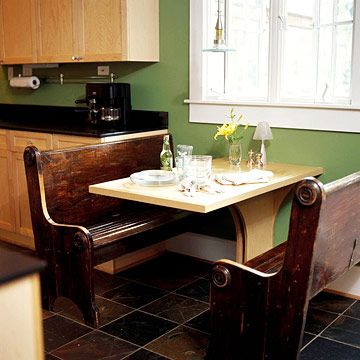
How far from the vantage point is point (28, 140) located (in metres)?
3.91

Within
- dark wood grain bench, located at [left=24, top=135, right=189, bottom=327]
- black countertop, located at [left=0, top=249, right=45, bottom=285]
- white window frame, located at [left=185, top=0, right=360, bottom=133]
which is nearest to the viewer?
black countertop, located at [left=0, top=249, right=45, bottom=285]

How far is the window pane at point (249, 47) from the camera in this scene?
349 cm

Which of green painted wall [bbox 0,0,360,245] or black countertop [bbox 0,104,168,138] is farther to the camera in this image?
black countertop [bbox 0,104,168,138]

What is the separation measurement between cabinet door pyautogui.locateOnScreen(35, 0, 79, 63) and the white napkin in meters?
1.64

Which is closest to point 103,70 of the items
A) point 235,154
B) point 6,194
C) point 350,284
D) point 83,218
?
point 6,194

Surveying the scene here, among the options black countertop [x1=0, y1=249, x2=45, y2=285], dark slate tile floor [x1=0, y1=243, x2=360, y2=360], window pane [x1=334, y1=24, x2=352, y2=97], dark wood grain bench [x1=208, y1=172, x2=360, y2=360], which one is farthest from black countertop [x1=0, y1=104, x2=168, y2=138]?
black countertop [x1=0, y1=249, x2=45, y2=285]

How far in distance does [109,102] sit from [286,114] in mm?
1256

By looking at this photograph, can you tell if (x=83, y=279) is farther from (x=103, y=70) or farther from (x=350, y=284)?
(x=103, y=70)

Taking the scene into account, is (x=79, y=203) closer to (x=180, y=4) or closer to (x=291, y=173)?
(x=291, y=173)

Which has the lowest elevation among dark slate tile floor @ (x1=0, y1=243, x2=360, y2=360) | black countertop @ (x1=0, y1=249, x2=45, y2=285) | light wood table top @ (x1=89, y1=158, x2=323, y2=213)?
dark slate tile floor @ (x1=0, y1=243, x2=360, y2=360)

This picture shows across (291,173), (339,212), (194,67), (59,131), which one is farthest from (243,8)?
(339,212)

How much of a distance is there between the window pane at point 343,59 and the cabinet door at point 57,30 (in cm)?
173

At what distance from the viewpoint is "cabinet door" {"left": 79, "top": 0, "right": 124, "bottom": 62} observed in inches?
144

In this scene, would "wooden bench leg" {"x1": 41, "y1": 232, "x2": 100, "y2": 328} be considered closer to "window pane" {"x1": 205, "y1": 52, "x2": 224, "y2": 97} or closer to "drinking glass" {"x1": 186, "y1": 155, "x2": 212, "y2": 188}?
"drinking glass" {"x1": 186, "y1": 155, "x2": 212, "y2": 188}
